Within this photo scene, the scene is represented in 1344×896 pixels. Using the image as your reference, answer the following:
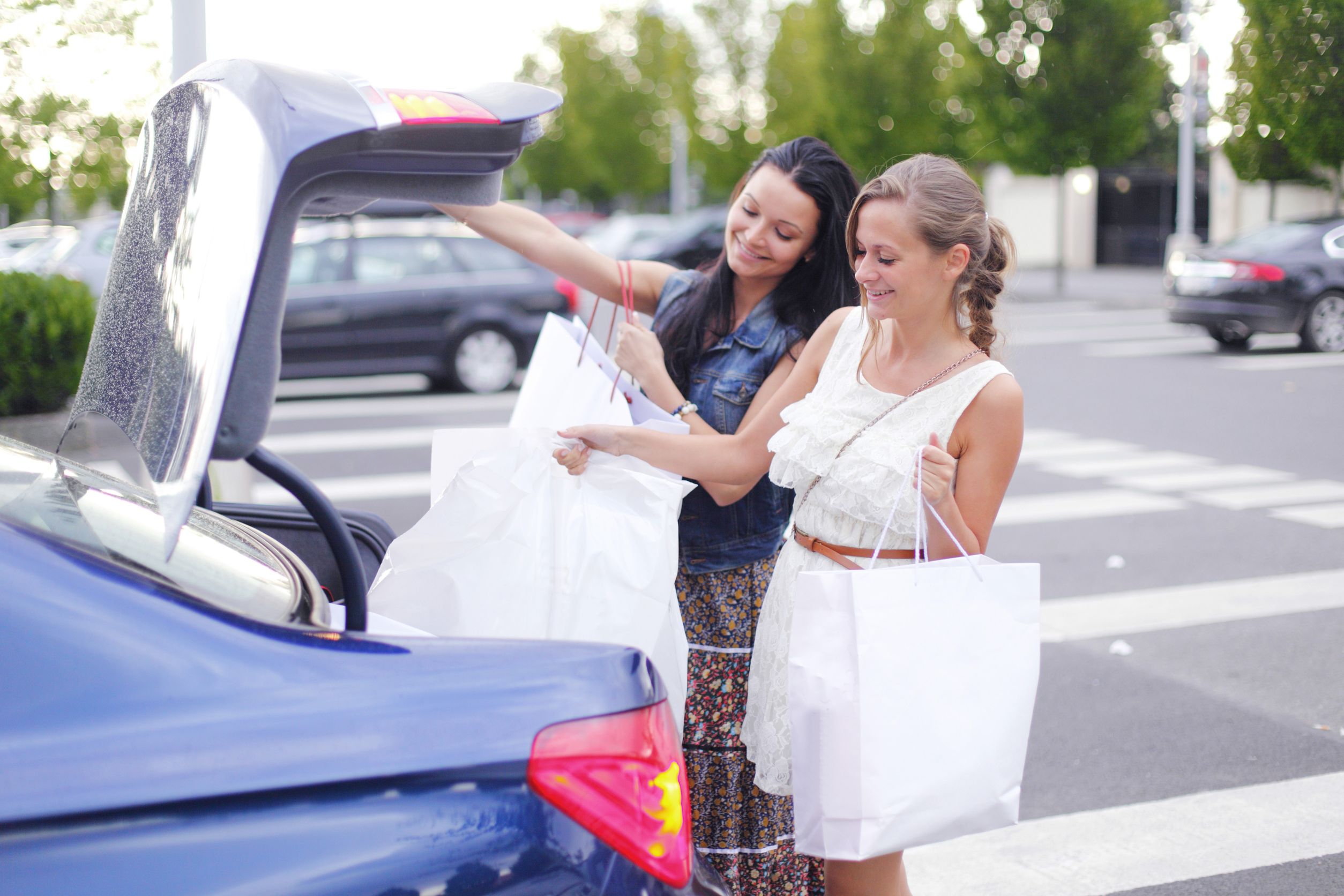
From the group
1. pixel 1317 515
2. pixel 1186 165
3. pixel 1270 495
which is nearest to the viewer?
pixel 1317 515

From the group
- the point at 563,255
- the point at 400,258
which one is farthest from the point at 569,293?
the point at 563,255

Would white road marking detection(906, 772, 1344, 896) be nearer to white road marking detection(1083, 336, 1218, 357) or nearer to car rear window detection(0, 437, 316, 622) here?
car rear window detection(0, 437, 316, 622)

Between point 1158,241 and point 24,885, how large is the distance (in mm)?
35295

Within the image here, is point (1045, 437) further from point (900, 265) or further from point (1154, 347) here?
point (900, 265)

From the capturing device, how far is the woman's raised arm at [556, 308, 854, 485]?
247cm

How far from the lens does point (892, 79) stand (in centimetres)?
2470

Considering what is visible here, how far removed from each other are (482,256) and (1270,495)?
23.6 feet

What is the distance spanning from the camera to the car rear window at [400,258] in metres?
11.3

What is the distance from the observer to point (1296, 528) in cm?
694

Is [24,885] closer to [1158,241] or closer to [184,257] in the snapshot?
[184,257]

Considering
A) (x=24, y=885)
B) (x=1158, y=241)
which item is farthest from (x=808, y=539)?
(x=1158, y=241)

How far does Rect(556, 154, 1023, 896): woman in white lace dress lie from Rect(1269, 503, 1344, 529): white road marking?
555cm

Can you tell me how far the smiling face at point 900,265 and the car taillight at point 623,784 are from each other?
3.24 feet

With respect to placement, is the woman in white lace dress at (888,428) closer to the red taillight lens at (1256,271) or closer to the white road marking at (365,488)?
the white road marking at (365,488)
